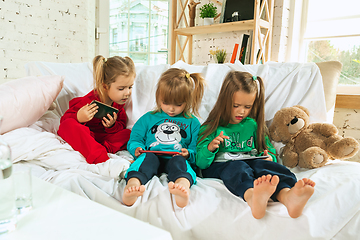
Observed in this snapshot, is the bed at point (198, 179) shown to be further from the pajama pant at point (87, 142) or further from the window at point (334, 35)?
the window at point (334, 35)

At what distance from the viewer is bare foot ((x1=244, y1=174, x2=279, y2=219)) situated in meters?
0.75

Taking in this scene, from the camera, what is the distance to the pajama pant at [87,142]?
120 cm

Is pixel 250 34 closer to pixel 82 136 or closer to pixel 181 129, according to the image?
pixel 181 129

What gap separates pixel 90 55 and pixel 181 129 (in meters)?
2.00

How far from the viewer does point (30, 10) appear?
2400 millimetres

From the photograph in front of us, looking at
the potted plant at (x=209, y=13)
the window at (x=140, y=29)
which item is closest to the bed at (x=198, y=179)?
the potted plant at (x=209, y=13)

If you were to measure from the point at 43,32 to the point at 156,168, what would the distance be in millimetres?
2089

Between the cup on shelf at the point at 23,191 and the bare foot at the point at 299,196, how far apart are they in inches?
25.0

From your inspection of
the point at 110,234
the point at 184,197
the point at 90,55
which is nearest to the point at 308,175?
the point at 184,197

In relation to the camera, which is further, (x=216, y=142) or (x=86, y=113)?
(x=86, y=113)

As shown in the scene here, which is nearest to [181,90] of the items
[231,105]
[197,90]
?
[197,90]

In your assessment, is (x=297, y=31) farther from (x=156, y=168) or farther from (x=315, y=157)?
(x=156, y=168)

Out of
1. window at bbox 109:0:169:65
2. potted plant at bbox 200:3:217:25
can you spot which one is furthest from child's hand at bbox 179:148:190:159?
window at bbox 109:0:169:65

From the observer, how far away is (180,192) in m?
0.82
